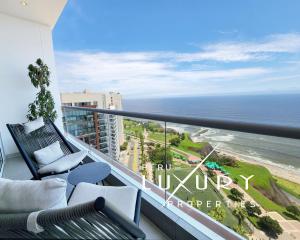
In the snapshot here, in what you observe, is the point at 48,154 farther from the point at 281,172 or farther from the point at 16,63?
the point at 16,63

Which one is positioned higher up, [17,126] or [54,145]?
[17,126]

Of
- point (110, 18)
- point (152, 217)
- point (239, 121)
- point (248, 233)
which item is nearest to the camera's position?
point (239, 121)

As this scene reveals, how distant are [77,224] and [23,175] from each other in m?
3.46

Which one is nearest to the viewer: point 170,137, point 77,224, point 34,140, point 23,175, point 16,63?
point 77,224

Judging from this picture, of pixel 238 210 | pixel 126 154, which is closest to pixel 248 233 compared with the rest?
pixel 238 210

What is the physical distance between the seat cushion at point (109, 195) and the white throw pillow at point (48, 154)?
1252 millimetres

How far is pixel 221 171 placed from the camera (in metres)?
1.48

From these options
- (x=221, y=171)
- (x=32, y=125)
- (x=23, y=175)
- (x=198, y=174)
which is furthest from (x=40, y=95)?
(x=221, y=171)

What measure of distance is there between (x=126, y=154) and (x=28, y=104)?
3.43m

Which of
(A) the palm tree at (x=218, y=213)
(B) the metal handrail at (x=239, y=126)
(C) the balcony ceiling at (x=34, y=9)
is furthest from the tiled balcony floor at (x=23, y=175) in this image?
(C) the balcony ceiling at (x=34, y=9)

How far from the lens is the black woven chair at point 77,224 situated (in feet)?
2.24

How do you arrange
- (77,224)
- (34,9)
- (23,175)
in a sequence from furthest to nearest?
(34,9) → (23,175) → (77,224)

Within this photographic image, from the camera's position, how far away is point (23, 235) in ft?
2.39

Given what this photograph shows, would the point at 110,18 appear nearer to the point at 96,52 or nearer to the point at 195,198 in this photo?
the point at 96,52
